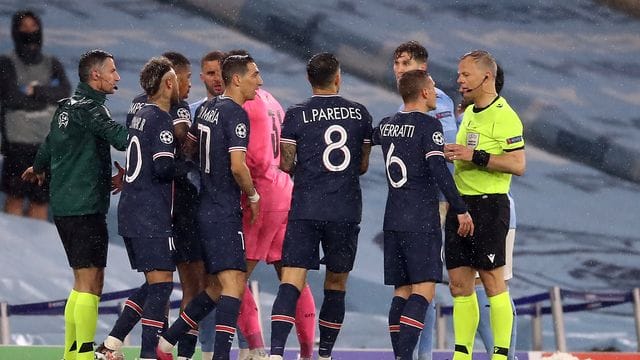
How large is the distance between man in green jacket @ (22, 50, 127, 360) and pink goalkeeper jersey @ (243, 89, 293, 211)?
2.51 ft

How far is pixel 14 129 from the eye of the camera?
1183 centimetres

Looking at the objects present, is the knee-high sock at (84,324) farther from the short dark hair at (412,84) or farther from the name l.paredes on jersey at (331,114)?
the short dark hair at (412,84)

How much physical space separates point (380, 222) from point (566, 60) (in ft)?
7.59

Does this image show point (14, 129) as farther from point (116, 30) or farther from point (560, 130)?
point (560, 130)

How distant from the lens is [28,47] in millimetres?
11906

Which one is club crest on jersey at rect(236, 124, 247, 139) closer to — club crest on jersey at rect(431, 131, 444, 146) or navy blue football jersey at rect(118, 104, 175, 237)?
navy blue football jersey at rect(118, 104, 175, 237)

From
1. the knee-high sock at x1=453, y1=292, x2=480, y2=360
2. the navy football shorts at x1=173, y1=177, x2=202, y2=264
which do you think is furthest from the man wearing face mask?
the knee-high sock at x1=453, y1=292, x2=480, y2=360

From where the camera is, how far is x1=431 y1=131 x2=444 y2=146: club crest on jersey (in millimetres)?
6852

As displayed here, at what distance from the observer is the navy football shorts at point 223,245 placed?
7012mm

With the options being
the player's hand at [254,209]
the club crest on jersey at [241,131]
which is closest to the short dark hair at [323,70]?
the club crest on jersey at [241,131]

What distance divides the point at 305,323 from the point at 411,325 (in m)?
0.85

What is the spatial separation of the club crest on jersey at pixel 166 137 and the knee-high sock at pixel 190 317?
0.89 m

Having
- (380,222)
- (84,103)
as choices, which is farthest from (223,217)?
(380,222)

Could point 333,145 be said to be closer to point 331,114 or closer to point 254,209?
point 331,114
